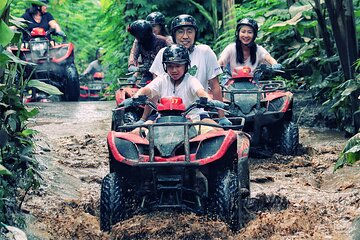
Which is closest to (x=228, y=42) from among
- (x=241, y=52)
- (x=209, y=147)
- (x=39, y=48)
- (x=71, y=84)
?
(x=71, y=84)

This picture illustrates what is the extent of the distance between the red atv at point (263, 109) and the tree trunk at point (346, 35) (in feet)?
2.87

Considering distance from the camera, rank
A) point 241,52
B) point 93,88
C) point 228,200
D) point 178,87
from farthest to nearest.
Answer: point 93,88, point 241,52, point 178,87, point 228,200

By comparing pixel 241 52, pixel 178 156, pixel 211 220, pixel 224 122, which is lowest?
pixel 211 220

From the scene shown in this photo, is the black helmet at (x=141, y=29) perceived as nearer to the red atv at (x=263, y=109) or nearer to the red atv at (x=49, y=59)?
the red atv at (x=263, y=109)

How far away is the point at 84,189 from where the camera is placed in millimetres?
9383

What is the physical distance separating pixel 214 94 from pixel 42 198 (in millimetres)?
2373

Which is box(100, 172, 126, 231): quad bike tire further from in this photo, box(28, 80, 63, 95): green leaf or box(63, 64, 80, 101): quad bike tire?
box(63, 64, 80, 101): quad bike tire

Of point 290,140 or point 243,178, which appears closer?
point 243,178

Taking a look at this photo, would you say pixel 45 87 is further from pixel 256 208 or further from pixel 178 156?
pixel 256 208

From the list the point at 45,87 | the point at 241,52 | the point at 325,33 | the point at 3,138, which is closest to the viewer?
the point at 3,138

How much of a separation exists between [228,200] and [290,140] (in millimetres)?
4220

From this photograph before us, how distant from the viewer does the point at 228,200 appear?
7.28 m

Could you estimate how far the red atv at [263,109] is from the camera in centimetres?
1106

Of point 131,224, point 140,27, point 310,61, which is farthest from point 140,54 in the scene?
point 131,224
